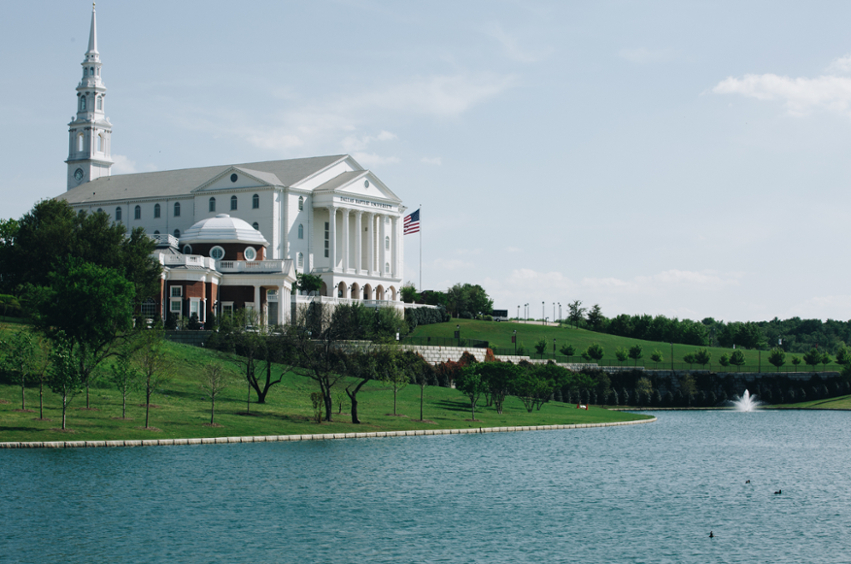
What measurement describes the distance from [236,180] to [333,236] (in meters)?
13.9

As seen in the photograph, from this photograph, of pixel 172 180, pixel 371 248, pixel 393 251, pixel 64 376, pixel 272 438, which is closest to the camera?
pixel 64 376

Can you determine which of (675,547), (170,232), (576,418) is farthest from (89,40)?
(675,547)

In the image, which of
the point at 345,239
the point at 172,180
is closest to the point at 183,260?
the point at 345,239

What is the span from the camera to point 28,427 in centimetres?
4438

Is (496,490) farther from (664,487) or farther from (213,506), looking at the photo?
(213,506)

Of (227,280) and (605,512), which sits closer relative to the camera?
(605,512)

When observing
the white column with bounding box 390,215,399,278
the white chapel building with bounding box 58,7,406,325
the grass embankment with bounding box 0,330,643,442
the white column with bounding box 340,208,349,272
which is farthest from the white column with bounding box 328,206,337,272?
the grass embankment with bounding box 0,330,643,442

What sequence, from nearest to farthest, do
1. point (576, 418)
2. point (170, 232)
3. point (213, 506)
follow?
point (213, 506), point (576, 418), point (170, 232)

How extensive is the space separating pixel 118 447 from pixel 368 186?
83.7 meters

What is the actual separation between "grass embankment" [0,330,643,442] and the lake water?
3703mm

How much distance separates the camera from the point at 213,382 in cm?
5169

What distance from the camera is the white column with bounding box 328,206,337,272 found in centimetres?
11938

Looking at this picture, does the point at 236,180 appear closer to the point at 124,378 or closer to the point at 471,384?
the point at 471,384

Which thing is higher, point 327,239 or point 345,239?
point 327,239
